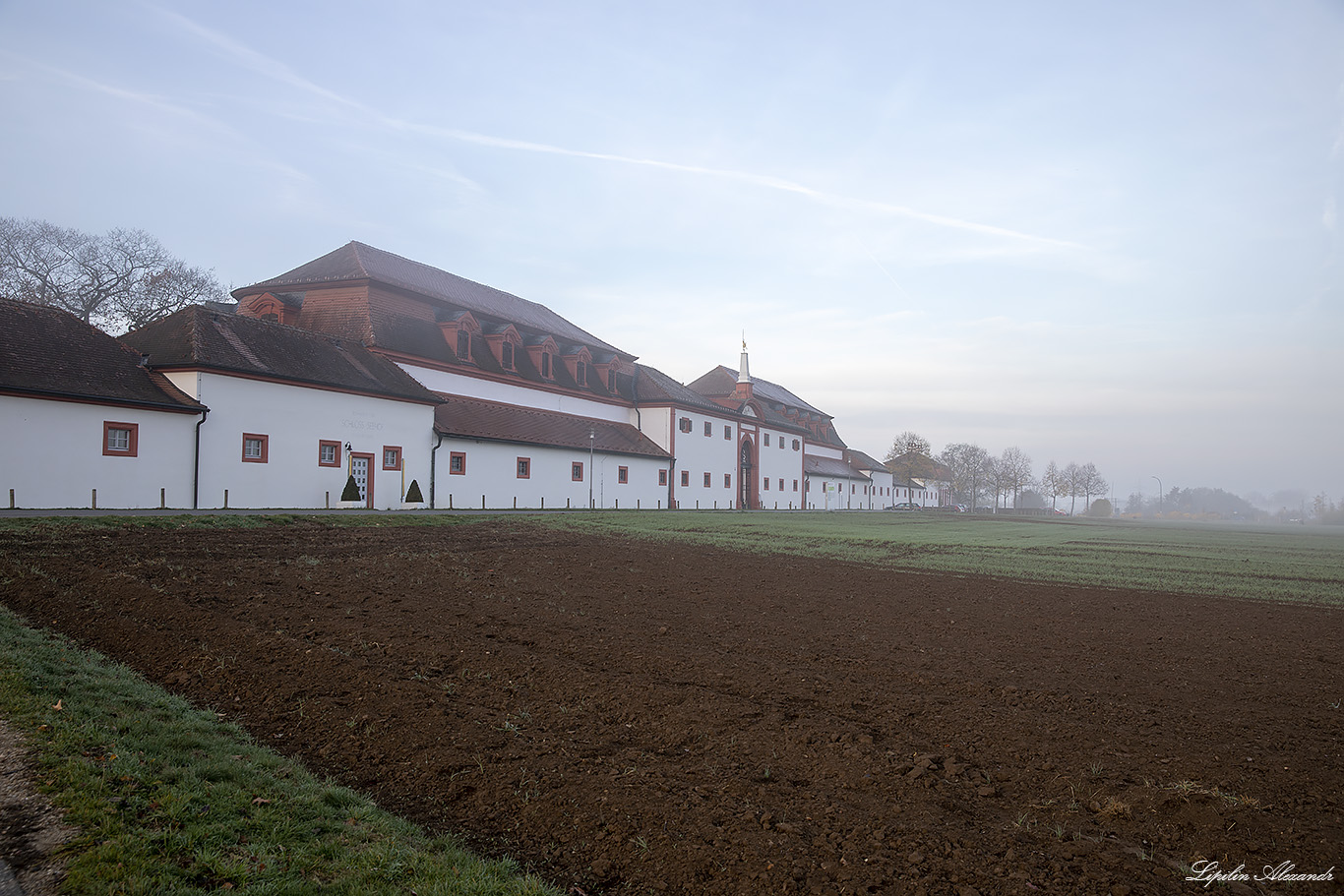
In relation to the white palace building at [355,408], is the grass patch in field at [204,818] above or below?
below

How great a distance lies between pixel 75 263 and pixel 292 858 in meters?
54.8

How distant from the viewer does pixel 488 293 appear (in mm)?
48906

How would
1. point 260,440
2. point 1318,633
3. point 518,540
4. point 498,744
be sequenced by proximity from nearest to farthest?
point 498,744 < point 1318,633 < point 518,540 < point 260,440

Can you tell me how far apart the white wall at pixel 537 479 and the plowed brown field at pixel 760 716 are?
20.7 meters

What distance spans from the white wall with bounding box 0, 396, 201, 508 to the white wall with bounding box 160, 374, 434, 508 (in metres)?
0.86

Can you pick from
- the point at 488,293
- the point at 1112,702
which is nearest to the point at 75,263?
the point at 488,293

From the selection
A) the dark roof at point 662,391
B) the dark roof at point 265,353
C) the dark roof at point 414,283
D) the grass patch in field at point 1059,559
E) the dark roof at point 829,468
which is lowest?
the grass patch in field at point 1059,559

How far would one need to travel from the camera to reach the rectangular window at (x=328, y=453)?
28688 millimetres

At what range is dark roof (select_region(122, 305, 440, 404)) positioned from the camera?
2569 cm

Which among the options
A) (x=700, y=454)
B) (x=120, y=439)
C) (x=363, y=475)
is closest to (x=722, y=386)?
(x=700, y=454)

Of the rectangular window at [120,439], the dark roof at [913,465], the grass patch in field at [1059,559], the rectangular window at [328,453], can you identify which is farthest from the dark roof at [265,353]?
the dark roof at [913,465]

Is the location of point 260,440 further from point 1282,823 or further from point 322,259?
point 1282,823

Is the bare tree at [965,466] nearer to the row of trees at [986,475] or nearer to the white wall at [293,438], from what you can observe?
the row of trees at [986,475]

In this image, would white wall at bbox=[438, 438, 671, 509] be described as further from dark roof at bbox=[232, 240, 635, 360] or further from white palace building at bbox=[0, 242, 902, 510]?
dark roof at bbox=[232, 240, 635, 360]
